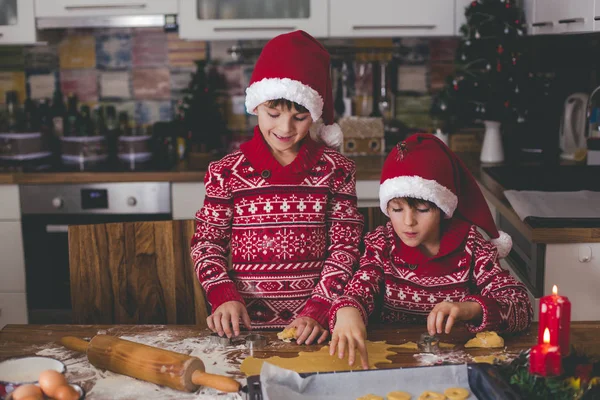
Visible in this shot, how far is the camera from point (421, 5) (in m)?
2.61

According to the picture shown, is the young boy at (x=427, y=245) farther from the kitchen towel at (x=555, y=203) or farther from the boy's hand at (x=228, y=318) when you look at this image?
the kitchen towel at (x=555, y=203)

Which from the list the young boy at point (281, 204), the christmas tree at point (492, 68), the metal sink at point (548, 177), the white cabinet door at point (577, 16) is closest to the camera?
the young boy at point (281, 204)

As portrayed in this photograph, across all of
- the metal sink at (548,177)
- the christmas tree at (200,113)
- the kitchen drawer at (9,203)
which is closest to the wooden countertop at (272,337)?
the metal sink at (548,177)

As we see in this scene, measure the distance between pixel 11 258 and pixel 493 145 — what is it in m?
1.83

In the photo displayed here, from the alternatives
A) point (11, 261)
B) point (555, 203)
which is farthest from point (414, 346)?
point (11, 261)

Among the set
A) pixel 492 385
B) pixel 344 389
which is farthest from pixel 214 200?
pixel 492 385

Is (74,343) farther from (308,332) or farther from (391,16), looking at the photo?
(391,16)

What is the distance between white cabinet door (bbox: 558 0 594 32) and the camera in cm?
194

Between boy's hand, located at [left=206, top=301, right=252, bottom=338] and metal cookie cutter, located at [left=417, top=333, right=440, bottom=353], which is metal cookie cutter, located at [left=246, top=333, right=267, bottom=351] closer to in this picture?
boy's hand, located at [left=206, top=301, right=252, bottom=338]

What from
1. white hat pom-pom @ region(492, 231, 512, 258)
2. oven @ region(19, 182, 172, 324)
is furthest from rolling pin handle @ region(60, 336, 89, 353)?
oven @ region(19, 182, 172, 324)

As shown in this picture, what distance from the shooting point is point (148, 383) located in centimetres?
99

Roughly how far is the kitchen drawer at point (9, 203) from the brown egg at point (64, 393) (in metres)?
1.78

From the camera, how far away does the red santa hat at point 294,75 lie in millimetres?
1400

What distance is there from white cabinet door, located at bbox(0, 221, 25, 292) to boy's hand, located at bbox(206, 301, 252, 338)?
5.08 ft
